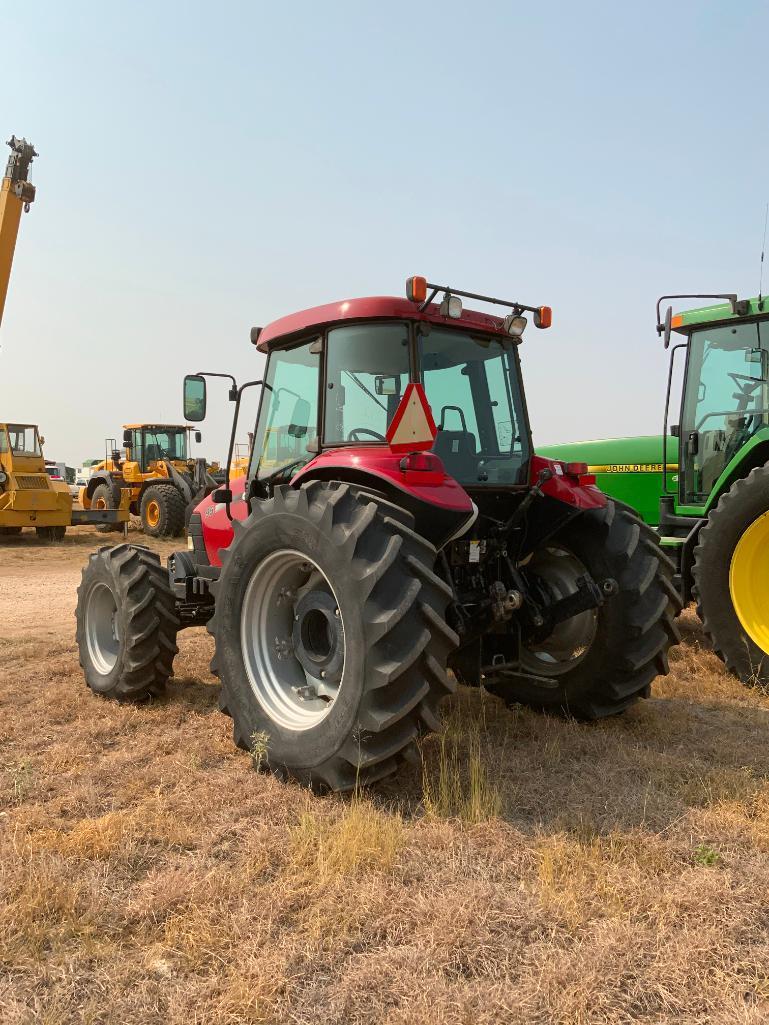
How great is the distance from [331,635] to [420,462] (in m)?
0.95

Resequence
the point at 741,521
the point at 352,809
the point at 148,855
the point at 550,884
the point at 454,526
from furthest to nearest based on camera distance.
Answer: the point at 741,521 < the point at 454,526 < the point at 352,809 < the point at 148,855 < the point at 550,884

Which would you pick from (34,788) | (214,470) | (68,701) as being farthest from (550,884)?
(214,470)

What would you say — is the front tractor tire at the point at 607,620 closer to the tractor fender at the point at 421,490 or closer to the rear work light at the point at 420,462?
the tractor fender at the point at 421,490

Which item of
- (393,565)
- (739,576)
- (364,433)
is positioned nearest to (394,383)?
(364,433)

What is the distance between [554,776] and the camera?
371 centimetres

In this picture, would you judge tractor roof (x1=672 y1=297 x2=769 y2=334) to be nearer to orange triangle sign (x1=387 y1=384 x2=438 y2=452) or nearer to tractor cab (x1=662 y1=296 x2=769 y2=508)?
tractor cab (x1=662 y1=296 x2=769 y2=508)

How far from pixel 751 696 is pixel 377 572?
10.7 feet

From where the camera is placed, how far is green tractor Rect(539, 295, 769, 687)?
5.54 m

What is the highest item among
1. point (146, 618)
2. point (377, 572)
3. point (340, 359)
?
point (340, 359)

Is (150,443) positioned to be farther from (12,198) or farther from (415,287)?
(415,287)

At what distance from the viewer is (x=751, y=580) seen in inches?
221

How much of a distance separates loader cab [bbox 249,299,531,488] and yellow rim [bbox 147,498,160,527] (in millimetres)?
13498

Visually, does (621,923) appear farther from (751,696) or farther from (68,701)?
(68,701)

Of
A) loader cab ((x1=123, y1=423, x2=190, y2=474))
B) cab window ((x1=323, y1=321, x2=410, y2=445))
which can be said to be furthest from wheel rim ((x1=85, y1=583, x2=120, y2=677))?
loader cab ((x1=123, y1=423, x2=190, y2=474))
